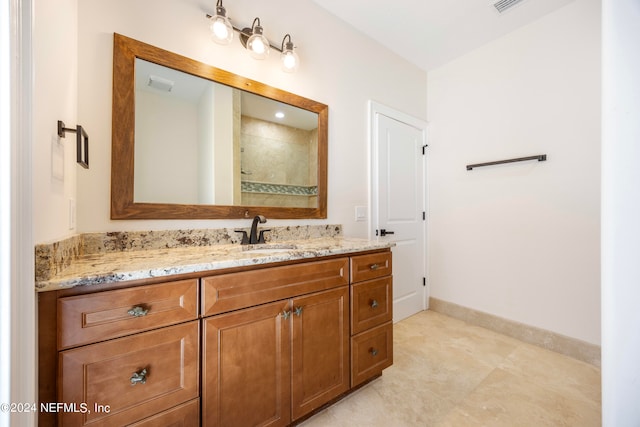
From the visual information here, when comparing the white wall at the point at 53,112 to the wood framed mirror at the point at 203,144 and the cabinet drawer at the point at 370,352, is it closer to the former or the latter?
the wood framed mirror at the point at 203,144

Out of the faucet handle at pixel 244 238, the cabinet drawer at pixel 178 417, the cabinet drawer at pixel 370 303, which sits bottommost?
the cabinet drawer at pixel 178 417

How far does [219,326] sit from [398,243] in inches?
78.1

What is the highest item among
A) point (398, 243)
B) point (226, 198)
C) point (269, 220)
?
point (226, 198)

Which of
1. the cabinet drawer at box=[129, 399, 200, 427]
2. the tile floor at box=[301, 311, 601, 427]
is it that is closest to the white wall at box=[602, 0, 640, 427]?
the tile floor at box=[301, 311, 601, 427]

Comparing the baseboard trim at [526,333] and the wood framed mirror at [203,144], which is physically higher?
the wood framed mirror at [203,144]

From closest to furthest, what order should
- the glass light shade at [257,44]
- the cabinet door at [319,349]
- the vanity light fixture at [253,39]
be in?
the cabinet door at [319,349], the vanity light fixture at [253,39], the glass light shade at [257,44]

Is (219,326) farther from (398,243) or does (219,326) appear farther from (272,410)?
(398,243)

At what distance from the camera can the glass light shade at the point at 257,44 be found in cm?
150

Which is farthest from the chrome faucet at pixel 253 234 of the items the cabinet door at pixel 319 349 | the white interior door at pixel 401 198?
the white interior door at pixel 401 198

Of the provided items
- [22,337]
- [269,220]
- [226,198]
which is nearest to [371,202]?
[269,220]

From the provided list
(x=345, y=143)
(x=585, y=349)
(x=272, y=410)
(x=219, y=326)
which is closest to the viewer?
A: (x=219, y=326)

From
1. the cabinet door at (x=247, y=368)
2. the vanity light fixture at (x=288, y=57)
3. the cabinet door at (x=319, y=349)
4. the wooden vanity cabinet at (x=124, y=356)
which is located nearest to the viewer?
the wooden vanity cabinet at (x=124, y=356)

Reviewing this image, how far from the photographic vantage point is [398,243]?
8.27 feet

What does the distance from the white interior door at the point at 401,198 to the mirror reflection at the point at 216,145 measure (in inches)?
29.2
